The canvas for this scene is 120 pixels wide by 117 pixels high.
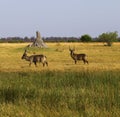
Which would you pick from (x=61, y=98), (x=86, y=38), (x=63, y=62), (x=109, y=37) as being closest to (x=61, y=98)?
(x=61, y=98)

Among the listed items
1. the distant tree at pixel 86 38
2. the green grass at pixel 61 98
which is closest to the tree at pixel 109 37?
the distant tree at pixel 86 38

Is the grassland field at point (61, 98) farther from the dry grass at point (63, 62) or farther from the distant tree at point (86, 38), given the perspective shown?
the distant tree at point (86, 38)

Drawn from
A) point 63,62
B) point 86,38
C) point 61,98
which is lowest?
point 86,38

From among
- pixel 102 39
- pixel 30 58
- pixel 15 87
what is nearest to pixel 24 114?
pixel 15 87

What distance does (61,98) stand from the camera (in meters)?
9.51

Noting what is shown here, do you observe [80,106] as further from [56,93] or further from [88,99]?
[56,93]

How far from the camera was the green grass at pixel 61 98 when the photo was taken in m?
8.34

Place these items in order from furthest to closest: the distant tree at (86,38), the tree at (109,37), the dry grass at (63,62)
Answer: the distant tree at (86,38) → the tree at (109,37) → the dry grass at (63,62)

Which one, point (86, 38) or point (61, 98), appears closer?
point (61, 98)

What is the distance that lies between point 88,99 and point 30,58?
68.9 ft

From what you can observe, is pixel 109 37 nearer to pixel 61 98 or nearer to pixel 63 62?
pixel 63 62

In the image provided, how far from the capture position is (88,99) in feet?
30.4

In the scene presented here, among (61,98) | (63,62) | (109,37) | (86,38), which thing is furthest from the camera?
(86,38)

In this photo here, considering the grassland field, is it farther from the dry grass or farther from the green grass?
the dry grass
